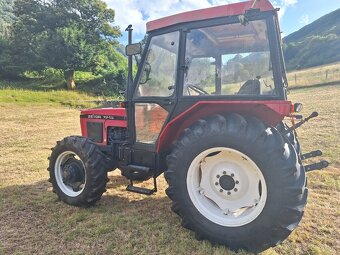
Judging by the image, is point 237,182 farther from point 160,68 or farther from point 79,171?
point 79,171

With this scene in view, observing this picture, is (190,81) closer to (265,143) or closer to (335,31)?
(265,143)

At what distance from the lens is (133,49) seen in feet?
12.0

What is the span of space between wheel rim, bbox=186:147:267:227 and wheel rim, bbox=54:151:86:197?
1714 millimetres

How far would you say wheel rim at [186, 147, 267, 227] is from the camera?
301 cm

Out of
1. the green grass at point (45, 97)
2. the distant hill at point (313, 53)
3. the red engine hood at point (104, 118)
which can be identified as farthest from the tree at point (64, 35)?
the distant hill at point (313, 53)

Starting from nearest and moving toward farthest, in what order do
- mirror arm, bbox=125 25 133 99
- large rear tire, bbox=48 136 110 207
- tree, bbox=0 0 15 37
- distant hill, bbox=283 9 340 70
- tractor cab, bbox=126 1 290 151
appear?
tractor cab, bbox=126 1 290 151 → mirror arm, bbox=125 25 133 99 → large rear tire, bbox=48 136 110 207 → tree, bbox=0 0 15 37 → distant hill, bbox=283 9 340 70

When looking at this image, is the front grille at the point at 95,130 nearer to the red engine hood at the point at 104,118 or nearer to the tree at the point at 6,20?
the red engine hood at the point at 104,118

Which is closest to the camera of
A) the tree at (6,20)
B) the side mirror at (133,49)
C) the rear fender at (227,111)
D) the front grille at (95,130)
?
the rear fender at (227,111)

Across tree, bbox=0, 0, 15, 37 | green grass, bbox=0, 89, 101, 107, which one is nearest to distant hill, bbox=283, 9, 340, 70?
green grass, bbox=0, 89, 101, 107

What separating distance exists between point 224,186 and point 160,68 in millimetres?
1548

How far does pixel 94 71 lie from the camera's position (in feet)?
91.5

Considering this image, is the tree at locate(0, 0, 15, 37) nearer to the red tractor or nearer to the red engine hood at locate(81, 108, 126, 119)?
the red engine hood at locate(81, 108, 126, 119)

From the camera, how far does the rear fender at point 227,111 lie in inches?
112

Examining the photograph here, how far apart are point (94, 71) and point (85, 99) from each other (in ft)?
18.6
